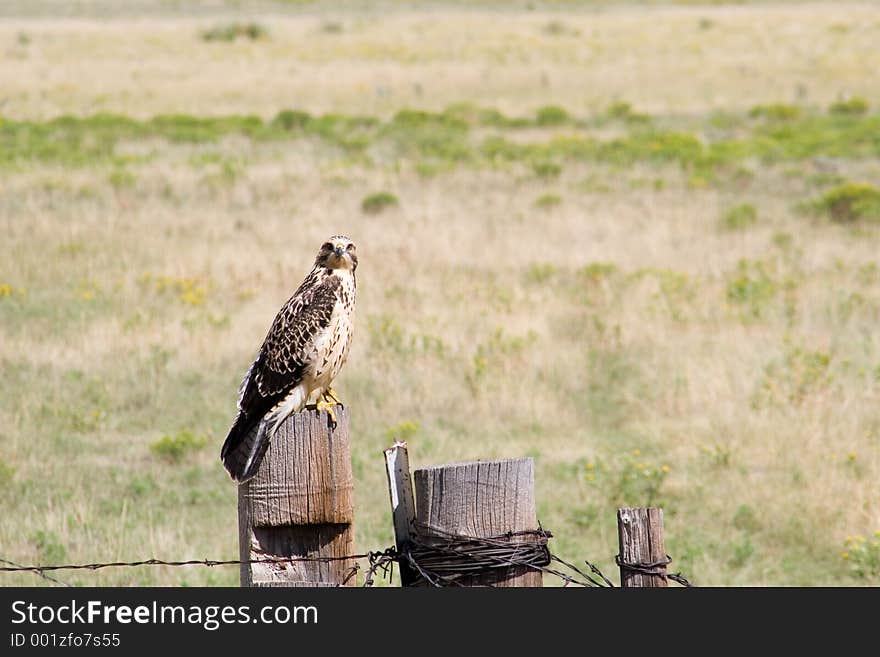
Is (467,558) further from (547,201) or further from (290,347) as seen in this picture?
(547,201)

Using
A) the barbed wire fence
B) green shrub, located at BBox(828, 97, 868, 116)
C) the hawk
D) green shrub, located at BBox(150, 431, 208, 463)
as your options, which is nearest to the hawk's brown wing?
the hawk

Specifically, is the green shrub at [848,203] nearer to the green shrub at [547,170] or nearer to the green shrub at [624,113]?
the green shrub at [547,170]

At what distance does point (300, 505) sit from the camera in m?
3.24

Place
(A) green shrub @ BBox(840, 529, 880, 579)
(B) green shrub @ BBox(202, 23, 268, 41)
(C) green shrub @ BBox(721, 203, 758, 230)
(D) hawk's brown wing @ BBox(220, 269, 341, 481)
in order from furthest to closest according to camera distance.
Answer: (B) green shrub @ BBox(202, 23, 268, 41)
(C) green shrub @ BBox(721, 203, 758, 230)
(A) green shrub @ BBox(840, 529, 880, 579)
(D) hawk's brown wing @ BBox(220, 269, 341, 481)

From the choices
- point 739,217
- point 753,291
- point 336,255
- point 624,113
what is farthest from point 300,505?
point 624,113

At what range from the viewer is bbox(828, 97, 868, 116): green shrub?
112 ft

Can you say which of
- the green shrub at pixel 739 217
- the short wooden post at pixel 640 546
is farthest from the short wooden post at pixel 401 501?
the green shrub at pixel 739 217

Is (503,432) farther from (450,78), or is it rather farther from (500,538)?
(450,78)

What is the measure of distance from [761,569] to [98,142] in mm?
21472

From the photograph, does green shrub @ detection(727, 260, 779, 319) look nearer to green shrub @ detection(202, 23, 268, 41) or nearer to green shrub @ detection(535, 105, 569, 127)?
green shrub @ detection(535, 105, 569, 127)

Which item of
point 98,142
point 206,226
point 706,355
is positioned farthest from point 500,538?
point 98,142

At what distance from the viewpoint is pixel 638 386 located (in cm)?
1076

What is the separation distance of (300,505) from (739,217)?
15.5m

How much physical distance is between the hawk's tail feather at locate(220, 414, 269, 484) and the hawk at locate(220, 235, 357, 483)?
16.3 inches
